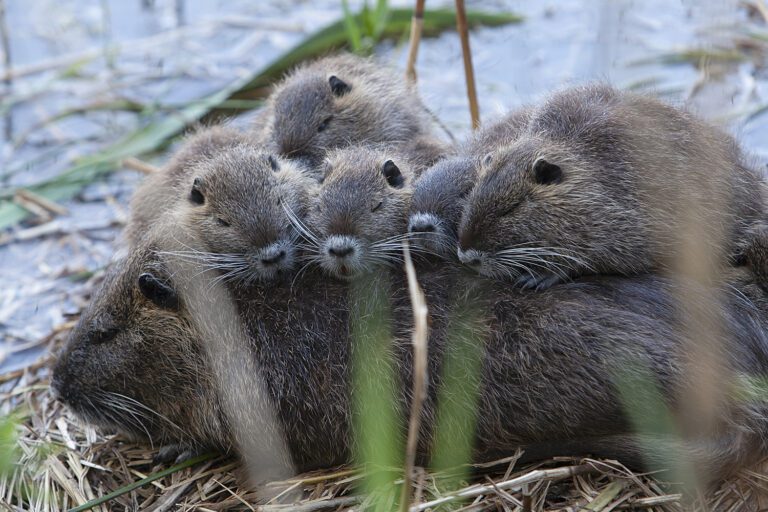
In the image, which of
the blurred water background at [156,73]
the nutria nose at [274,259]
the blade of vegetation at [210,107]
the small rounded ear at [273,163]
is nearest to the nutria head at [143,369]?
the nutria nose at [274,259]

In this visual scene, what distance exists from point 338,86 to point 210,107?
5.97 ft

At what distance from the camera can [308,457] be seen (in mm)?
3809

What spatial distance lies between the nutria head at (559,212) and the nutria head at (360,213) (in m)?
0.38

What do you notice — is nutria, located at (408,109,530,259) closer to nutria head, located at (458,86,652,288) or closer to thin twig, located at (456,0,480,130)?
nutria head, located at (458,86,652,288)

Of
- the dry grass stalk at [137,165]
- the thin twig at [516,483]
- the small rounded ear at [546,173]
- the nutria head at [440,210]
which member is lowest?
the thin twig at [516,483]

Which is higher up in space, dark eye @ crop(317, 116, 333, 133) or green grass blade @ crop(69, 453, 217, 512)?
dark eye @ crop(317, 116, 333, 133)

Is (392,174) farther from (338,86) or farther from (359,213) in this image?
(338,86)

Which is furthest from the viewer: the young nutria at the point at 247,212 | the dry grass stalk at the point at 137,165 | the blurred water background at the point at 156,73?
the dry grass stalk at the point at 137,165

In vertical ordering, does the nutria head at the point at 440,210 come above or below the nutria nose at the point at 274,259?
above

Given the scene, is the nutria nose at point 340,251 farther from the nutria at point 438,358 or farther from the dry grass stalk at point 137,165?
the dry grass stalk at point 137,165

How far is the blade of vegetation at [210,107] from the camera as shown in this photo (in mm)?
6285

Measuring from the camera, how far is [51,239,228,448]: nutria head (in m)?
3.97

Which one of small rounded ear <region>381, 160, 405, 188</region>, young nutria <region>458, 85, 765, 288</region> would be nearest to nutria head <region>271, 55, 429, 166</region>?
small rounded ear <region>381, 160, 405, 188</region>

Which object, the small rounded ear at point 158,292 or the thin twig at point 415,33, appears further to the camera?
the thin twig at point 415,33
